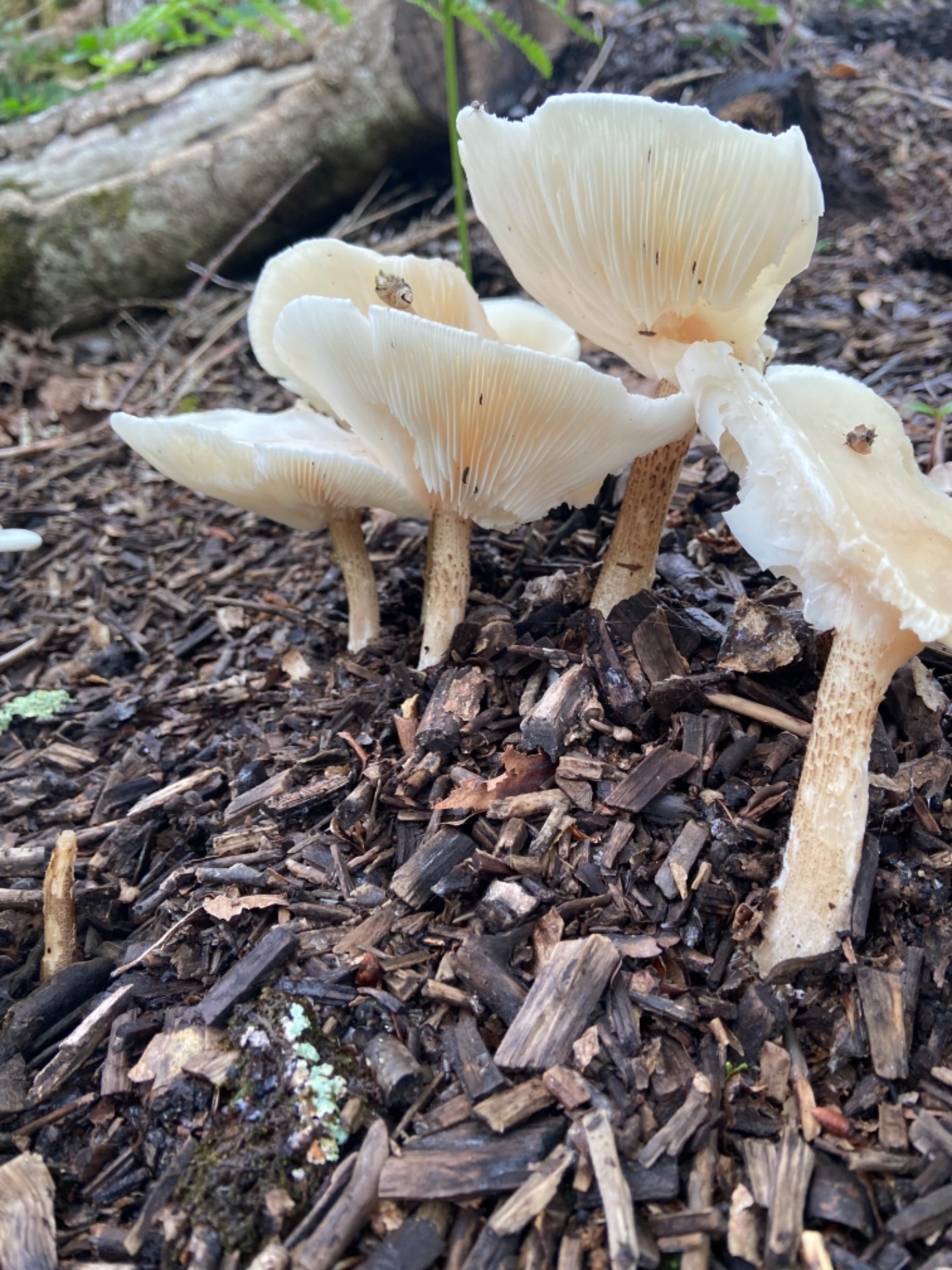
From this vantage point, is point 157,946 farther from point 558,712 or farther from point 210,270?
point 210,270

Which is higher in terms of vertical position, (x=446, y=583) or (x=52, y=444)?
(x=52, y=444)

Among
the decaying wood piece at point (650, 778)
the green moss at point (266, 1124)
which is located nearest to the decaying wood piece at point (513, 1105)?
the green moss at point (266, 1124)

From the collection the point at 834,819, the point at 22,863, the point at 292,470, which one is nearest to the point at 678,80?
the point at 292,470

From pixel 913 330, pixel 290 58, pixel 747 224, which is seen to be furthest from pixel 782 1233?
pixel 290 58

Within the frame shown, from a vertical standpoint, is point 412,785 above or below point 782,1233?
above

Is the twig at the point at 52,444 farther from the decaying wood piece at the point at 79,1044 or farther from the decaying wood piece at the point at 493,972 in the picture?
the decaying wood piece at the point at 493,972

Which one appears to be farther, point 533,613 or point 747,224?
point 533,613

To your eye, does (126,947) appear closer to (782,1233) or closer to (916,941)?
(782,1233)
